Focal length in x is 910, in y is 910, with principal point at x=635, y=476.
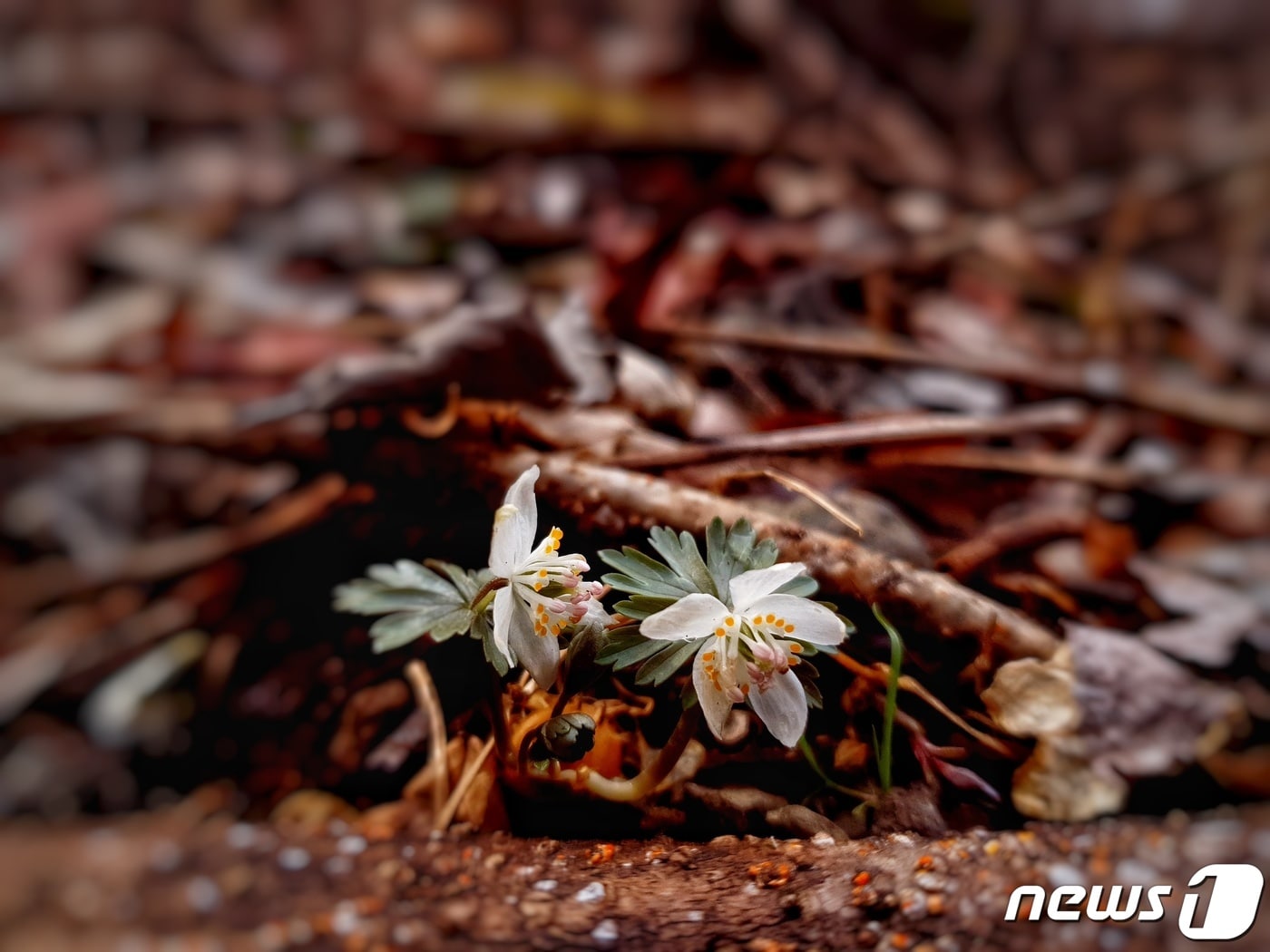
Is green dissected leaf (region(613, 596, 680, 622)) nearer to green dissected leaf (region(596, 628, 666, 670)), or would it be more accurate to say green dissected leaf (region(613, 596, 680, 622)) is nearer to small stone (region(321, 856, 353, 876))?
green dissected leaf (region(596, 628, 666, 670))

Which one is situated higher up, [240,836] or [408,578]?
[408,578]

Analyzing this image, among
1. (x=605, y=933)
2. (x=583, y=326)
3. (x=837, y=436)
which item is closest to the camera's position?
(x=605, y=933)

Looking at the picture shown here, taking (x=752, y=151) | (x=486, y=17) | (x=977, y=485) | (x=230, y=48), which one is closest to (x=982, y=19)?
(x=752, y=151)

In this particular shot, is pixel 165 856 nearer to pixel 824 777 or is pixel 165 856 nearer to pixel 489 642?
pixel 489 642

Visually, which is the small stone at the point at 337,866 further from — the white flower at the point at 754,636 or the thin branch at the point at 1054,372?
the thin branch at the point at 1054,372

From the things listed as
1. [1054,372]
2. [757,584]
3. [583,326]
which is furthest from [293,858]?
[1054,372]

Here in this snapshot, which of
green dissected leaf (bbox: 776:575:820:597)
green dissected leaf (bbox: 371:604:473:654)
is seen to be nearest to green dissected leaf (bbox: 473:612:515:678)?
green dissected leaf (bbox: 371:604:473:654)

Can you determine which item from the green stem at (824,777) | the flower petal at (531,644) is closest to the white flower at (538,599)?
the flower petal at (531,644)

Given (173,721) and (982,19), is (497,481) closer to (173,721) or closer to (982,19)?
(173,721)
